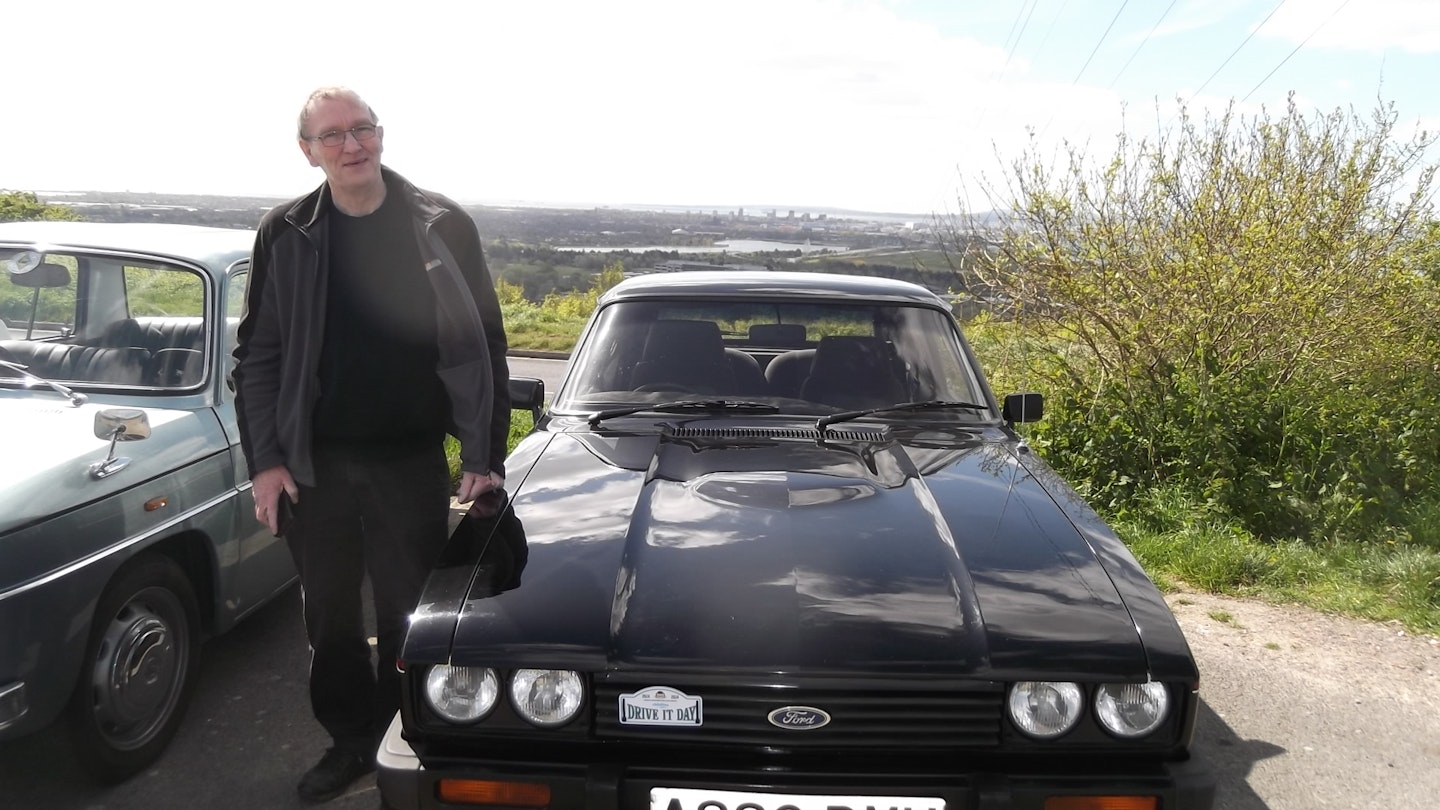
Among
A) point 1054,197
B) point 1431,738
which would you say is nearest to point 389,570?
point 1431,738

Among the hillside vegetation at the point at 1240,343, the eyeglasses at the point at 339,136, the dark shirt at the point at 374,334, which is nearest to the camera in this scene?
the eyeglasses at the point at 339,136

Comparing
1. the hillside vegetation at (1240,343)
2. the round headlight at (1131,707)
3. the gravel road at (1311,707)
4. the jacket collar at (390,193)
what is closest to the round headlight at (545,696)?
the round headlight at (1131,707)

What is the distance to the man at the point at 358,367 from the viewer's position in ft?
8.85

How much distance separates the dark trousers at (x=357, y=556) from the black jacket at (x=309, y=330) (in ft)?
0.44

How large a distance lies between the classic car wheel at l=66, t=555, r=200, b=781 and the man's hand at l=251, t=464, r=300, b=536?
603 millimetres

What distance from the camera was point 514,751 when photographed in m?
2.10

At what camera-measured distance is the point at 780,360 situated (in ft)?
12.3

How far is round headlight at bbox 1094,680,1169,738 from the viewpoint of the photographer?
2076 mm

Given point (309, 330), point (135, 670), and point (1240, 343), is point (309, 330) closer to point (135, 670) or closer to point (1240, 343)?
point (135, 670)

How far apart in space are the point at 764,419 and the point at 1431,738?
2.65m

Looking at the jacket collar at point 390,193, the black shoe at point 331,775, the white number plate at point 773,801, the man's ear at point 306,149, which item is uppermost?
the man's ear at point 306,149

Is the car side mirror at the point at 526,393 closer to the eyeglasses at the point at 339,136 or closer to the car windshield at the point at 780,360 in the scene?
the car windshield at the point at 780,360

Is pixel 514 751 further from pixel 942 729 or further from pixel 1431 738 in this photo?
pixel 1431 738

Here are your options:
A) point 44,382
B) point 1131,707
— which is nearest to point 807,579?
point 1131,707
